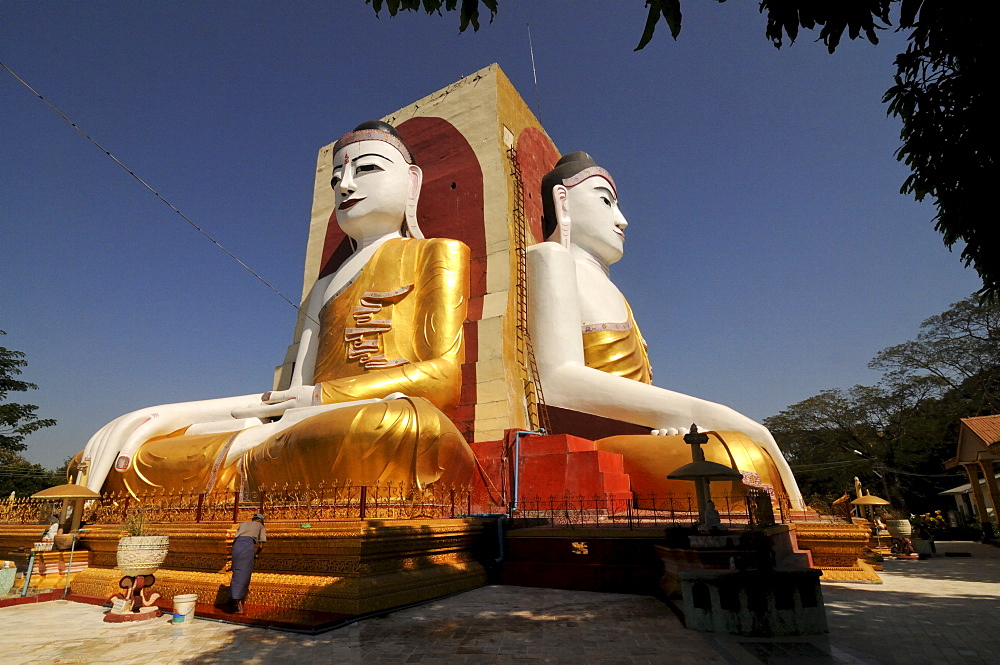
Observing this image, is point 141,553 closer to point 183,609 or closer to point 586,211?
point 183,609

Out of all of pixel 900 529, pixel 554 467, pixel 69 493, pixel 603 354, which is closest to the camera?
pixel 69 493

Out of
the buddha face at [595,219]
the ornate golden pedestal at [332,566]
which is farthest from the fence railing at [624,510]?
the buddha face at [595,219]

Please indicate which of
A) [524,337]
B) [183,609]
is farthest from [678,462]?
[183,609]

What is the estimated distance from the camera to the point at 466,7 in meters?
2.47

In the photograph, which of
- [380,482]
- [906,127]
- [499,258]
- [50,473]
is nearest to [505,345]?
[499,258]

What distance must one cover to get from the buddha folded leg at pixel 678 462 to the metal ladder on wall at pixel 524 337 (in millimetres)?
1131

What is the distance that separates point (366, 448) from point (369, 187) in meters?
5.29

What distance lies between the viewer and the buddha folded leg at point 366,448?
243 inches

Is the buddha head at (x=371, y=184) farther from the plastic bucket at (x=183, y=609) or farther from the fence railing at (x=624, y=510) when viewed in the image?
the plastic bucket at (x=183, y=609)

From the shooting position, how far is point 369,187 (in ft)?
32.3

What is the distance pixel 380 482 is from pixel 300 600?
164cm

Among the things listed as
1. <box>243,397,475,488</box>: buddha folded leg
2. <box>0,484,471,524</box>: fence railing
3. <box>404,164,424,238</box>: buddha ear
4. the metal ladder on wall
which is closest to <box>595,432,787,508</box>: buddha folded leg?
the metal ladder on wall

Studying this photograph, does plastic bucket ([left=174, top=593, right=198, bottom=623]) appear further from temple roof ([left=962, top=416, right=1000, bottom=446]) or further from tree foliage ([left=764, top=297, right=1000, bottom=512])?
tree foliage ([left=764, top=297, right=1000, bottom=512])

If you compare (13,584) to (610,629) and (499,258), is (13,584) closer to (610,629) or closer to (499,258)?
(610,629)
